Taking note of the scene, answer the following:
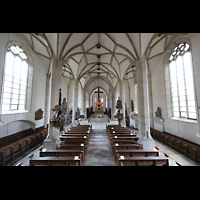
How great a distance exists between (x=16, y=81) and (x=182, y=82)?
1514 centimetres

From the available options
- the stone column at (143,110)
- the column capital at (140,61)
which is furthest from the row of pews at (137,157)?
the column capital at (140,61)

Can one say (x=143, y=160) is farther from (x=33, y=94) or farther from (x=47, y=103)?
(x=47, y=103)

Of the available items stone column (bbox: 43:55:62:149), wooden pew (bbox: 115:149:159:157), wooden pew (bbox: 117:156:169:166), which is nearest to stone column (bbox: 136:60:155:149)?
wooden pew (bbox: 115:149:159:157)

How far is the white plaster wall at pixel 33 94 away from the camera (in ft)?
25.3

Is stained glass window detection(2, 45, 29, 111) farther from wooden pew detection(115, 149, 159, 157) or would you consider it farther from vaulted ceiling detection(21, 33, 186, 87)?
wooden pew detection(115, 149, 159, 157)

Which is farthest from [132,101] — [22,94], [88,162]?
[22,94]

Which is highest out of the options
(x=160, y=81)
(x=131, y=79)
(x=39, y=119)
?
(x=131, y=79)

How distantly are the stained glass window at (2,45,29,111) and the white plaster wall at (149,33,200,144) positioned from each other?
14.0 metres

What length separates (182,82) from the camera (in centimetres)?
924

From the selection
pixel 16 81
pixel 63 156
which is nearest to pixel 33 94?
pixel 16 81
